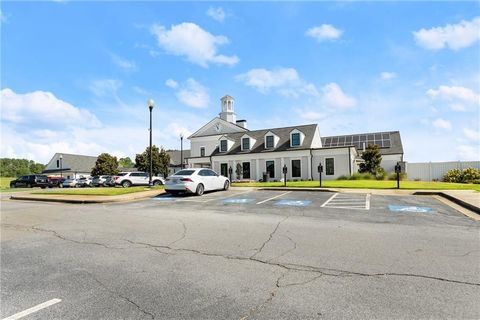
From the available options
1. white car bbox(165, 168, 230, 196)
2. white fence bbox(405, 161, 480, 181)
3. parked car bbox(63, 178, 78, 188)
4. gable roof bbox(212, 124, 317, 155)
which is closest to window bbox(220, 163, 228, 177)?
gable roof bbox(212, 124, 317, 155)

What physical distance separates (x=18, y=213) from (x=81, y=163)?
57398 mm

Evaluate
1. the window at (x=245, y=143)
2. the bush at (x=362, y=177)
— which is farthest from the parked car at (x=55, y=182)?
the bush at (x=362, y=177)

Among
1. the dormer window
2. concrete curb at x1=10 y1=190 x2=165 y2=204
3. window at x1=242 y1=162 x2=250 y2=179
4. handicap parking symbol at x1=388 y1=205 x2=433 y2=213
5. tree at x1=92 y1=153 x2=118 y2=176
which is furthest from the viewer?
tree at x1=92 y1=153 x2=118 y2=176

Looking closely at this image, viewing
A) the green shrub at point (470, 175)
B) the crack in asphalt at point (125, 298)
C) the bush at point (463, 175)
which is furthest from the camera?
the bush at point (463, 175)

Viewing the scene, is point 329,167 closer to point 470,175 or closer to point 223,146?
point 470,175

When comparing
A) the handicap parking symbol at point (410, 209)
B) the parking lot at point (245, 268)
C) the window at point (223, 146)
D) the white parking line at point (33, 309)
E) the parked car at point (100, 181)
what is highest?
the window at point (223, 146)

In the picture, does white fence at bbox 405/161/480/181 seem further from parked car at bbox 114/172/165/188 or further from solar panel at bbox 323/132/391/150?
parked car at bbox 114/172/165/188

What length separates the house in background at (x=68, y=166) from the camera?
59.7 metres

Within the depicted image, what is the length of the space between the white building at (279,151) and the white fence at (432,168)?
3048 mm

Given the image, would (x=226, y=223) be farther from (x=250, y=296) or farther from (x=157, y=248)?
(x=250, y=296)

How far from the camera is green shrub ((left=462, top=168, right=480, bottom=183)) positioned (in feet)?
90.2

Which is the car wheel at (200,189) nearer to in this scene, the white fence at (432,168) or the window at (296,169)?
the window at (296,169)

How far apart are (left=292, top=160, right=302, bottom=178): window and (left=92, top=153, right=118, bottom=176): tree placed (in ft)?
118

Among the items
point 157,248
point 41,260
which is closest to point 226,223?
point 157,248
